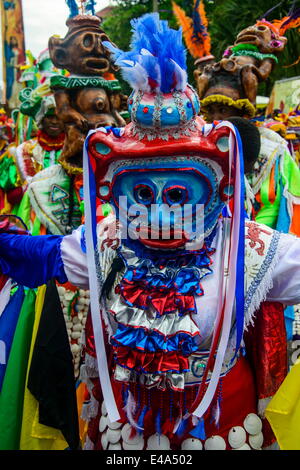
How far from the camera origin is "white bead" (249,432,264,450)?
1.81 meters

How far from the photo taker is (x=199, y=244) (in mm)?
1693

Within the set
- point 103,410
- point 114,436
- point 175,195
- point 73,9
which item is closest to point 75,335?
point 103,410

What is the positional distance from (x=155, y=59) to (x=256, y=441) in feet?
4.20

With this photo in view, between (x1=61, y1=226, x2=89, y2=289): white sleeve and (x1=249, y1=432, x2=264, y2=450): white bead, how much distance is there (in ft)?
2.52

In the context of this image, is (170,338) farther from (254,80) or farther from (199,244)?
(254,80)

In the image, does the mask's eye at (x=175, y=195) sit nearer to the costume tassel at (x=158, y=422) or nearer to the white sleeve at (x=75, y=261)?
the white sleeve at (x=75, y=261)

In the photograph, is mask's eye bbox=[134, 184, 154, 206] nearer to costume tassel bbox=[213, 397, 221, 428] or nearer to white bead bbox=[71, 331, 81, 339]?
costume tassel bbox=[213, 397, 221, 428]

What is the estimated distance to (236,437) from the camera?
5.87 feet

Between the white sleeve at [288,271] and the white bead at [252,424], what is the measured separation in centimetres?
43

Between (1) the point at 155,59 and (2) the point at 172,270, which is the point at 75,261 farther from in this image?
(1) the point at 155,59

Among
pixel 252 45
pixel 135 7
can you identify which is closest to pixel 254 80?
pixel 252 45

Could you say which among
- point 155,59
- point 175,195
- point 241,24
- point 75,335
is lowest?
point 75,335
